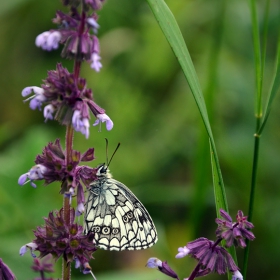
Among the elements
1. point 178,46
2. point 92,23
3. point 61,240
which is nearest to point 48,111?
point 92,23

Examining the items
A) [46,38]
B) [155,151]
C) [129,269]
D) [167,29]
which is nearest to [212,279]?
[129,269]

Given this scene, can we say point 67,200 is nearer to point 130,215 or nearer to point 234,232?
point 130,215

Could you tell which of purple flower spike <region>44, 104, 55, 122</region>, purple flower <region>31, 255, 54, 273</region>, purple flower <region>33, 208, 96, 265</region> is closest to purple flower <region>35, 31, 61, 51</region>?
purple flower spike <region>44, 104, 55, 122</region>

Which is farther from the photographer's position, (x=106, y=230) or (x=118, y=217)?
(x=118, y=217)

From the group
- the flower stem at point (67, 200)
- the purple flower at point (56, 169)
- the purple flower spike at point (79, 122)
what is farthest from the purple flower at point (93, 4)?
the purple flower at point (56, 169)

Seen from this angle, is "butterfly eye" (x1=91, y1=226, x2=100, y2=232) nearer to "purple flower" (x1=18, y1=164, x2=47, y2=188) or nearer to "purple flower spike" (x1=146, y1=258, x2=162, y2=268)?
"purple flower spike" (x1=146, y1=258, x2=162, y2=268)

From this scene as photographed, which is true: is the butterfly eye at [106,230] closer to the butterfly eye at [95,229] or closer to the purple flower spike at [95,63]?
the butterfly eye at [95,229]
